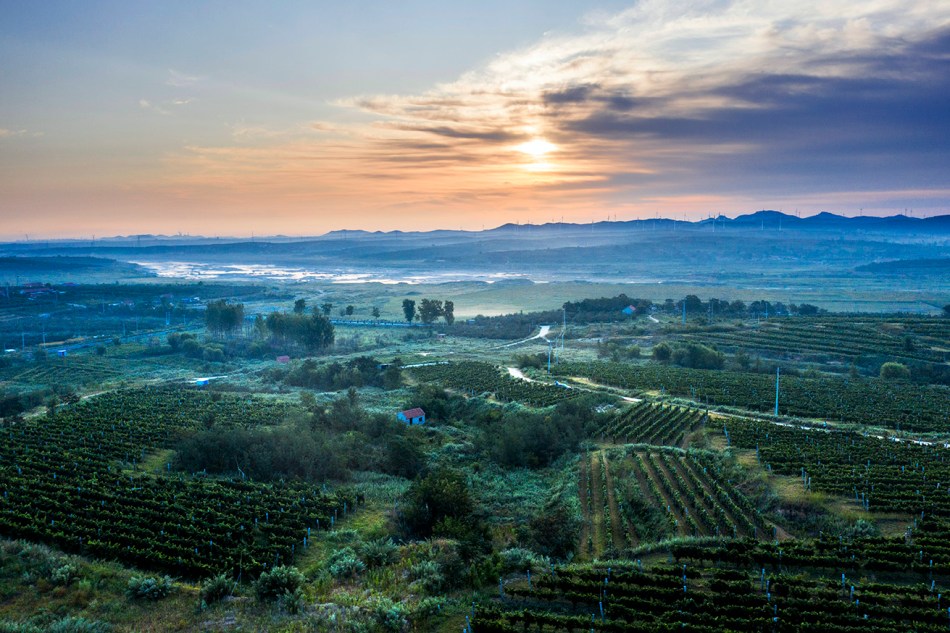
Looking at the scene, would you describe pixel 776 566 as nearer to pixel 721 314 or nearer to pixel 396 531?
pixel 396 531

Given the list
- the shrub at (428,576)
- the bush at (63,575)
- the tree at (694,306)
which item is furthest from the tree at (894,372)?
the bush at (63,575)

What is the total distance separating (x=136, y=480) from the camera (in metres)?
29.5

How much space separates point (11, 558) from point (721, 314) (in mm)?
105086

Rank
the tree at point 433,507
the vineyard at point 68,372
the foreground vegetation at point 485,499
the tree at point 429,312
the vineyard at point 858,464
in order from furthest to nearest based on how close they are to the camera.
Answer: the tree at point 429,312 → the vineyard at point 68,372 → the vineyard at point 858,464 → the tree at point 433,507 → the foreground vegetation at point 485,499

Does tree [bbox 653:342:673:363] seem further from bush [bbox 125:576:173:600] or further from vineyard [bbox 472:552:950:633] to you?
bush [bbox 125:576:173:600]

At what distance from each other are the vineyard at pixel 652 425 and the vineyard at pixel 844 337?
36520mm

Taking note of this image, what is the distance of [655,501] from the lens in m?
27.4

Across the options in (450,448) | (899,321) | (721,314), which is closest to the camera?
(450,448)

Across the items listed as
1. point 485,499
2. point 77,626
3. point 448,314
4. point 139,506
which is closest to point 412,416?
point 485,499

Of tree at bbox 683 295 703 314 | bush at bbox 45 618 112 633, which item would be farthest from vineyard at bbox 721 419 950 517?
tree at bbox 683 295 703 314

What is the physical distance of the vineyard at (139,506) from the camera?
22141 mm

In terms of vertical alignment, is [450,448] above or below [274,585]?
below

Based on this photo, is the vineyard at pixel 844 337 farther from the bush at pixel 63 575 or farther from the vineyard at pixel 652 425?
the bush at pixel 63 575

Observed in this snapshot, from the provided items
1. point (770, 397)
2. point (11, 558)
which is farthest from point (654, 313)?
point (11, 558)
